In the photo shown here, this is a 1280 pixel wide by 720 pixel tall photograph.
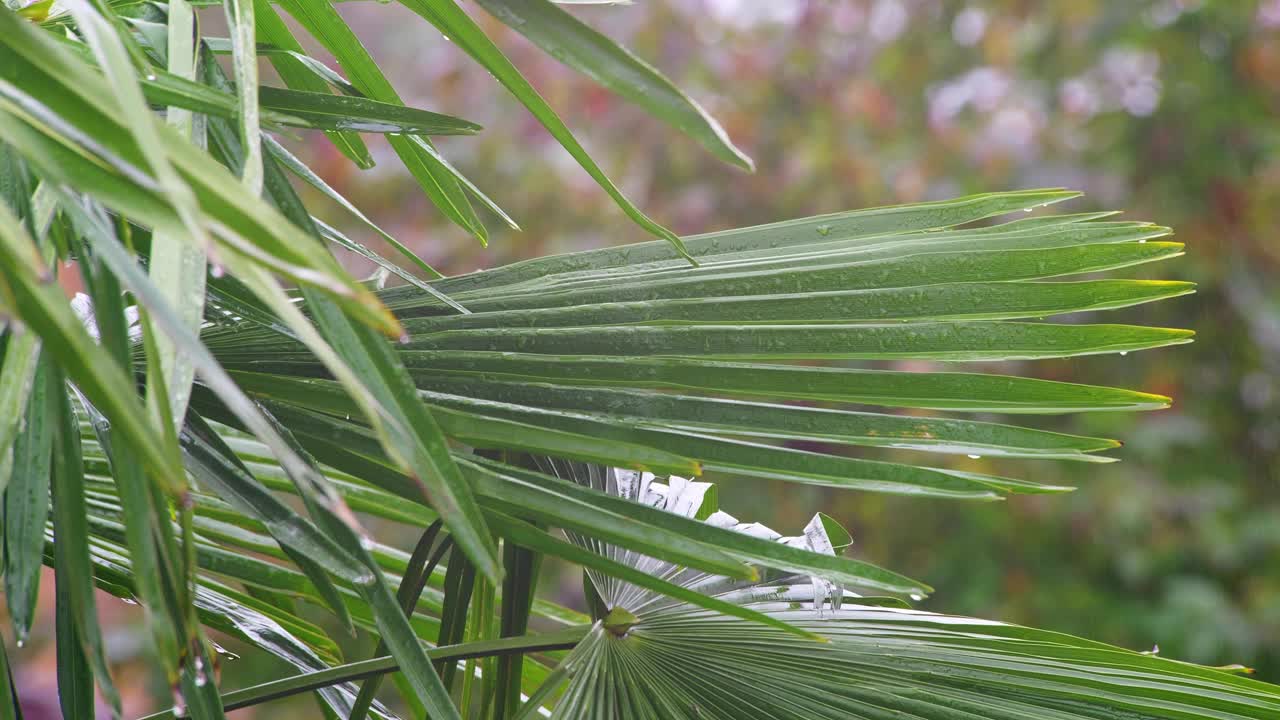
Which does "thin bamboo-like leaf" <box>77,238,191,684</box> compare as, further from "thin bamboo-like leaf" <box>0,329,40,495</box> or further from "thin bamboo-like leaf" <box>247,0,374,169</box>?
"thin bamboo-like leaf" <box>247,0,374,169</box>

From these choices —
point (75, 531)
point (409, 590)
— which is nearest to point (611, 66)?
point (75, 531)

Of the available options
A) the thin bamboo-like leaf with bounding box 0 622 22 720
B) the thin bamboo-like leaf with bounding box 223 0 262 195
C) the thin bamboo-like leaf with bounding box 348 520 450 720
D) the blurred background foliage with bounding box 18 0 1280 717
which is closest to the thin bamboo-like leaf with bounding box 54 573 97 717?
the thin bamboo-like leaf with bounding box 0 622 22 720

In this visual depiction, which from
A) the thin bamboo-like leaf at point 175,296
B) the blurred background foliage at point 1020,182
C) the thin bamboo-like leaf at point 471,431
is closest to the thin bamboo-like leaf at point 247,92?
the thin bamboo-like leaf at point 175,296

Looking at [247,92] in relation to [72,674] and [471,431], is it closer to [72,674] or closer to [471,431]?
[471,431]

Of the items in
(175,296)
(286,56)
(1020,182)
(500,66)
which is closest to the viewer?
(175,296)

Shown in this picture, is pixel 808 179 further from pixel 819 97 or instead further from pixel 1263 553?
pixel 1263 553

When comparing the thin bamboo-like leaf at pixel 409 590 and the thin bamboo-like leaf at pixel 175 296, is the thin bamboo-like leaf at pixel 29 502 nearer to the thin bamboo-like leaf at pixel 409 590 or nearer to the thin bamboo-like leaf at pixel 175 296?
the thin bamboo-like leaf at pixel 175 296
